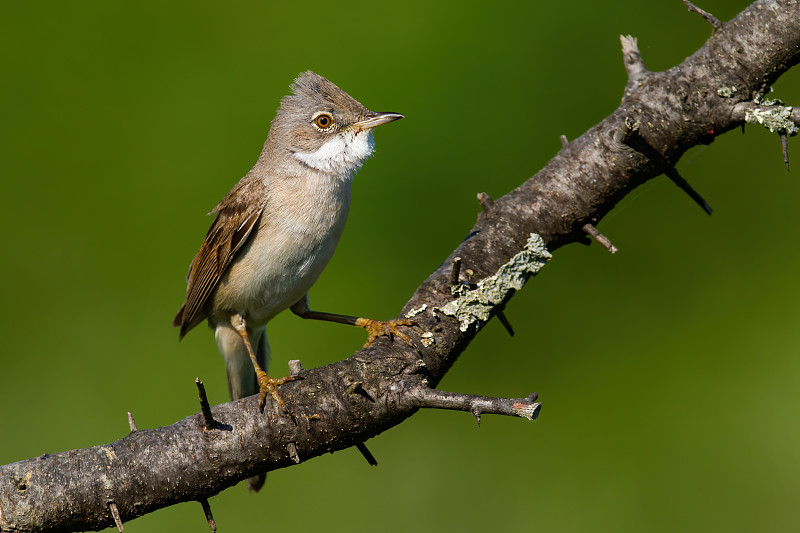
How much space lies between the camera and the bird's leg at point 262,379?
245 centimetres

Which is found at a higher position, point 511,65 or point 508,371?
point 511,65

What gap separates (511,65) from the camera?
15.4 ft

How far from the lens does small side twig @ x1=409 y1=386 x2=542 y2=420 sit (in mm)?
1940

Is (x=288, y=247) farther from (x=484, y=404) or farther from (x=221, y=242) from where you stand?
(x=484, y=404)

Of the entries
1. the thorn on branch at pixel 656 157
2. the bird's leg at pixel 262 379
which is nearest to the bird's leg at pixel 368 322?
the bird's leg at pixel 262 379

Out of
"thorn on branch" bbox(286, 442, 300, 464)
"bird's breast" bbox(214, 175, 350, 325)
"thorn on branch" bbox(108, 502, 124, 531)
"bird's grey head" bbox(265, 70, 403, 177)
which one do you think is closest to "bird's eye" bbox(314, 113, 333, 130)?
"bird's grey head" bbox(265, 70, 403, 177)

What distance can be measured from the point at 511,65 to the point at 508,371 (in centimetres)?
190

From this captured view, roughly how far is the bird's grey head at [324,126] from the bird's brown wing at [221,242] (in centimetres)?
31

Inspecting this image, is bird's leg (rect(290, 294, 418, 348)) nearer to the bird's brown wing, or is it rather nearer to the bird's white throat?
the bird's brown wing

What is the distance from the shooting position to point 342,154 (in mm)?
3846

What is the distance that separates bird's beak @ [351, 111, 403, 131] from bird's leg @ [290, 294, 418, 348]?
0.99 m

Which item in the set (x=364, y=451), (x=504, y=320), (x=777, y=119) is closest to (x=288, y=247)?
(x=504, y=320)

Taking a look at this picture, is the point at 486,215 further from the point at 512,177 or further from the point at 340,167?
the point at 512,177

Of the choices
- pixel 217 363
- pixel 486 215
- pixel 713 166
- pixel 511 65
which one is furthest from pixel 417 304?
pixel 713 166
